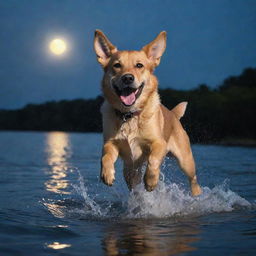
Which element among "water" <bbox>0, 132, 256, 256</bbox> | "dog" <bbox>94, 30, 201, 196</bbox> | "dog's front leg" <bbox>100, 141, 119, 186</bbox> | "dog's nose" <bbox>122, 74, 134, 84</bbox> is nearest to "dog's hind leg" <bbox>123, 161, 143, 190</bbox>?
"dog" <bbox>94, 30, 201, 196</bbox>

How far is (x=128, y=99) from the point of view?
21.1 ft

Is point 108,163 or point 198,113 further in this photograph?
point 198,113

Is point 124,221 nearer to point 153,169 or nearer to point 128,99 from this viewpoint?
point 153,169

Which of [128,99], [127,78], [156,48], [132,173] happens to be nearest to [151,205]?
[132,173]

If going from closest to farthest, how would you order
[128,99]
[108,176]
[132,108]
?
1. [108,176]
2. [128,99]
3. [132,108]

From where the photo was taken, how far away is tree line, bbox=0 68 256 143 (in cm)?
2723

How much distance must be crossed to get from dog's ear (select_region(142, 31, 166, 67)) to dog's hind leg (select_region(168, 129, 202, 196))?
1457mm

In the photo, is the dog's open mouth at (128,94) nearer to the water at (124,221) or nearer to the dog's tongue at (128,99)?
the dog's tongue at (128,99)

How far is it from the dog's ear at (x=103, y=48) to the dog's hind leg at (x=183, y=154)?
5.79 feet

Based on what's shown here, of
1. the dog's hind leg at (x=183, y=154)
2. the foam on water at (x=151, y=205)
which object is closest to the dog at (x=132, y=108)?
the foam on water at (x=151, y=205)

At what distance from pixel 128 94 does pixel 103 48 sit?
0.94 m

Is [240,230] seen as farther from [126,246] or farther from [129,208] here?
[129,208]

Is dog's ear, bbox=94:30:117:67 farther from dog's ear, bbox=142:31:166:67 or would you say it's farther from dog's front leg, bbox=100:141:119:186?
dog's front leg, bbox=100:141:119:186

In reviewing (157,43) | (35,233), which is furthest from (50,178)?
(35,233)
